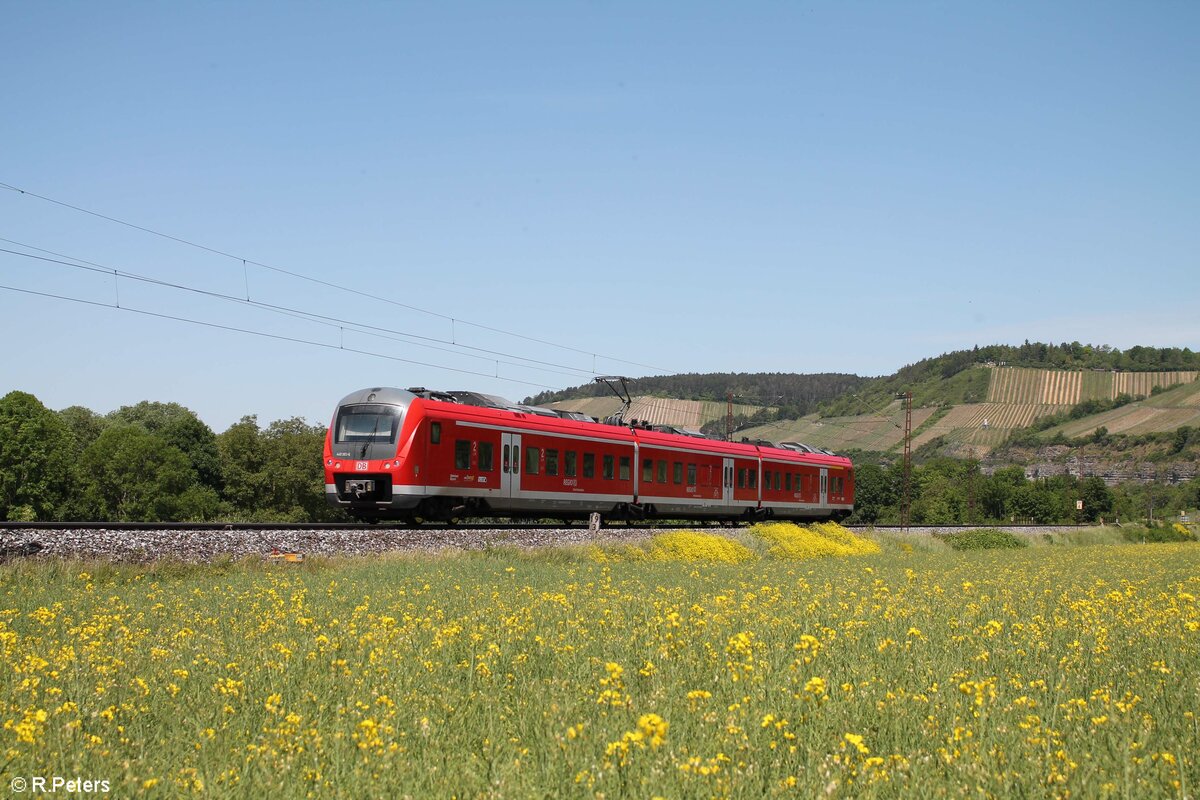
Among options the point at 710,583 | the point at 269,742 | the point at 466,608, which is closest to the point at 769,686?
the point at 269,742

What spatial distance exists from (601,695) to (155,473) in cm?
6688

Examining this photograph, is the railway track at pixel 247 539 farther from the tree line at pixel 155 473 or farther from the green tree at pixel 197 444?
the green tree at pixel 197 444

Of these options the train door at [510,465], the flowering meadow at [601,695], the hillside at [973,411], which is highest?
the hillside at [973,411]

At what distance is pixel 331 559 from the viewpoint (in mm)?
19094

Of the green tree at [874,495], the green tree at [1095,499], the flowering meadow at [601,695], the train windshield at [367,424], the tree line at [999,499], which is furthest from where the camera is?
the green tree at [874,495]

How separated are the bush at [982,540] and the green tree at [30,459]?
4910 centimetres

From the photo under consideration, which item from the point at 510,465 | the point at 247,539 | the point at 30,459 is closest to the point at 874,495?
the point at 30,459

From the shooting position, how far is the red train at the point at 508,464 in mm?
23797

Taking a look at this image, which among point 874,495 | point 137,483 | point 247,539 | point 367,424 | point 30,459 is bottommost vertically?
point 874,495

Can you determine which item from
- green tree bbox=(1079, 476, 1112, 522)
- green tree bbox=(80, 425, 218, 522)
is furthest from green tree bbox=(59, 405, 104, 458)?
green tree bbox=(1079, 476, 1112, 522)

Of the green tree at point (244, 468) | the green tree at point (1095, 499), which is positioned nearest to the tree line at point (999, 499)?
the green tree at point (1095, 499)

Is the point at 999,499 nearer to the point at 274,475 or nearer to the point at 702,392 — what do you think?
the point at 702,392

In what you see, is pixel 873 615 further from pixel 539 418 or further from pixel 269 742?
pixel 539 418

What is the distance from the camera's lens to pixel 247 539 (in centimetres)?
2038
